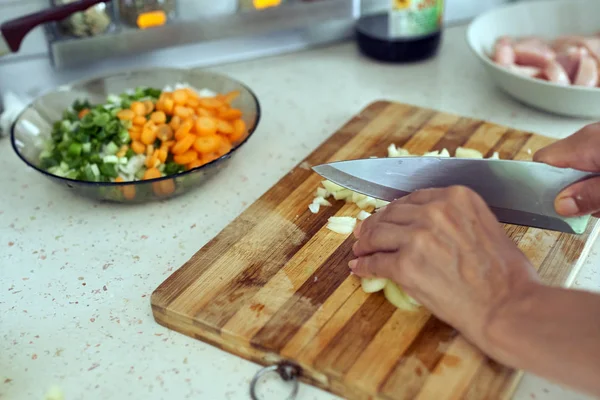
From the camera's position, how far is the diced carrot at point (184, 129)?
120 centimetres

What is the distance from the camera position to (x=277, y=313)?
3.08 feet

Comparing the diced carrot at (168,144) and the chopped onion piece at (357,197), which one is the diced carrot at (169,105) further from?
the chopped onion piece at (357,197)

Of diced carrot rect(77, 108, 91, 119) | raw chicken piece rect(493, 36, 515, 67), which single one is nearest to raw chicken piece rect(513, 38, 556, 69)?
raw chicken piece rect(493, 36, 515, 67)

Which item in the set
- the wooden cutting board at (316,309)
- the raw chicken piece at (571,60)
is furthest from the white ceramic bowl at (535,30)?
the wooden cutting board at (316,309)

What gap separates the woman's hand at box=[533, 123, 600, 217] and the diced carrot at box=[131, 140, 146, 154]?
0.68m

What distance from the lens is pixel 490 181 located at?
3.42ft

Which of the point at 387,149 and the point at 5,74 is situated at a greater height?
the point at 5,74

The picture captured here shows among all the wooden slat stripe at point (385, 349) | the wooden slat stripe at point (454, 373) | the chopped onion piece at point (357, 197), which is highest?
the chopped onion piece at point (357, 197)

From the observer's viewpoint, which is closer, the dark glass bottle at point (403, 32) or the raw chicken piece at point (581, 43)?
the raw chicken piece at point (581, 43)

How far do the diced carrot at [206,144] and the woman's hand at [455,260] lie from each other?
0.42m

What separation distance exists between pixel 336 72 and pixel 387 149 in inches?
18.9

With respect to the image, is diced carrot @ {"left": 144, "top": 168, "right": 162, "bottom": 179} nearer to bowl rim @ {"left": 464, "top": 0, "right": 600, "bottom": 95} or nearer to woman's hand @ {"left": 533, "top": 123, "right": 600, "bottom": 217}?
woman's hand @ {"left": 533, "top": 123, "right": 600, "bottom": 217}

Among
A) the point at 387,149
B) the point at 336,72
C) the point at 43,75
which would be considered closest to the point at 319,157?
the point at 387,149

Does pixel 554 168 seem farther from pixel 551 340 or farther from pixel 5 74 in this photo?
pixel 5 74
